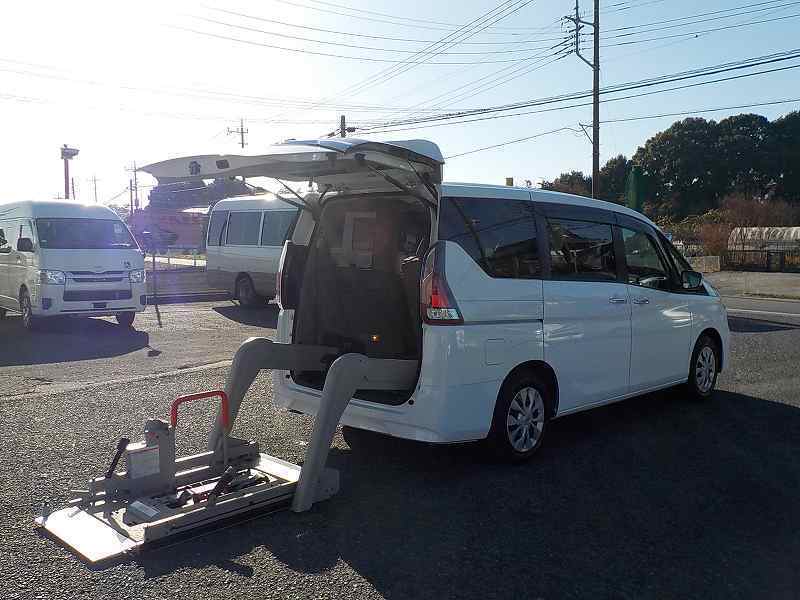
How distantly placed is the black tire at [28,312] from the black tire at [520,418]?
10260 mm

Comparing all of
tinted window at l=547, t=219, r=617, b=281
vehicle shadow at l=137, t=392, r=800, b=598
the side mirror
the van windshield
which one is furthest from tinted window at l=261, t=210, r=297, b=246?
vehicle shadow at l=137, t=392, r=800, b=598

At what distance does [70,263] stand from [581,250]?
373 inches

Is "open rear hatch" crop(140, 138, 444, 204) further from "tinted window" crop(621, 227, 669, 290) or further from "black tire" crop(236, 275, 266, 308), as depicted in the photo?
"black tire" crop(236, 275, 266, 308)

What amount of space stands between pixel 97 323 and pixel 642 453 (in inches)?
453

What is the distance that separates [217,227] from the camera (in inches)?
708

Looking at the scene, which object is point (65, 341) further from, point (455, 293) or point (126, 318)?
point (455, 293)

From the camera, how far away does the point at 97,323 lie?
14.2 metres

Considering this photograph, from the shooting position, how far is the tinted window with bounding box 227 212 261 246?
55.2 ft

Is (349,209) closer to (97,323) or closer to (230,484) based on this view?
(230,484)

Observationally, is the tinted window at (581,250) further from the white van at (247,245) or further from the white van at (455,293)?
the white van at (247,245)

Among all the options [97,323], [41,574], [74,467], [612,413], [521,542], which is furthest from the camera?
[97,323]

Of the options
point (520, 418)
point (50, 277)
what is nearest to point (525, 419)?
point (520, 418)

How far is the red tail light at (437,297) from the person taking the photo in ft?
15.6

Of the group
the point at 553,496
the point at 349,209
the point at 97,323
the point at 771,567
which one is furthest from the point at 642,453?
the point at 97,323
